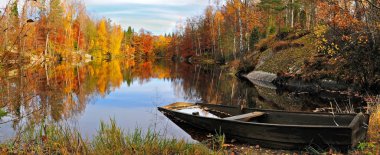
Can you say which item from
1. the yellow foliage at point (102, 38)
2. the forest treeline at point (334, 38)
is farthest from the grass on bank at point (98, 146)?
the yellow foliage at point (102, 38)

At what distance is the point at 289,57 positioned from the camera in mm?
29688

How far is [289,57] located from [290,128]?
22.1 metres

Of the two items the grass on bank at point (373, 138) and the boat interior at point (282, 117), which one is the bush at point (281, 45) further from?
the grass on bank at point (373, 138)

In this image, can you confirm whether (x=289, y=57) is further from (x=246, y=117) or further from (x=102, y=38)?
(x=102, y=38)

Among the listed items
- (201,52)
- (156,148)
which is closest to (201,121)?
(156,148)

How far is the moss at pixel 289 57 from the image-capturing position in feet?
90.7

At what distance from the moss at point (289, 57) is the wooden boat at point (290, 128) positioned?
1690 centimetres

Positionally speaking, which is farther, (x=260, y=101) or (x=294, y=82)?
(x=294, y=82)

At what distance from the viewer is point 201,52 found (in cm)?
7706

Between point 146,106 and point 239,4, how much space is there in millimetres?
24434

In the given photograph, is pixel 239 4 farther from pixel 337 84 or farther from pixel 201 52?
pixel 201 52

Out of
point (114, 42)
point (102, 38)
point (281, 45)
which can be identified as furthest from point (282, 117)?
point (114, 42)

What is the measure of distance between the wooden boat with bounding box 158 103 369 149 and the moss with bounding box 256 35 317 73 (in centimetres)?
1690

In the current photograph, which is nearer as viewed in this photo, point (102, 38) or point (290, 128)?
point (290, 128)
